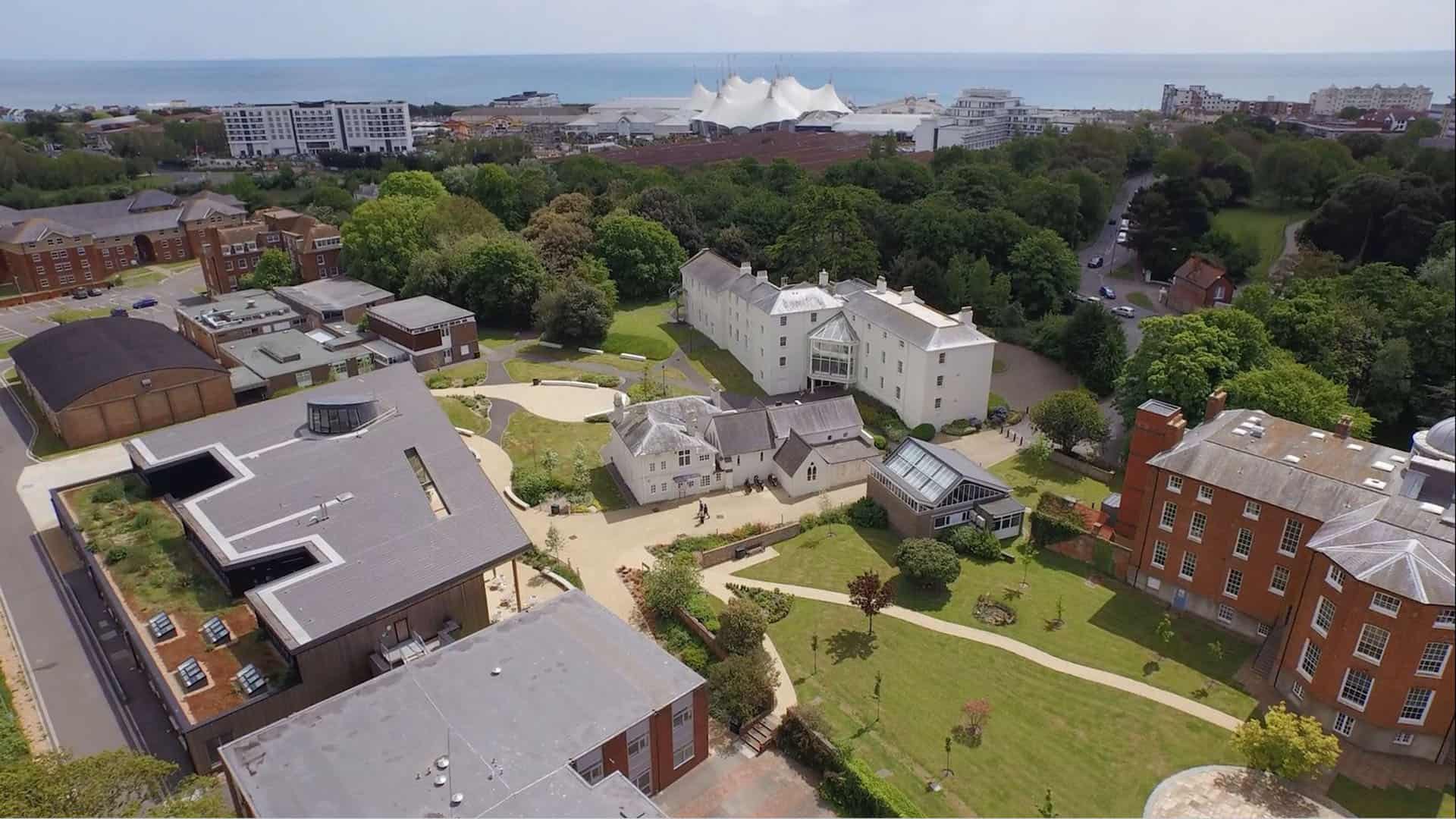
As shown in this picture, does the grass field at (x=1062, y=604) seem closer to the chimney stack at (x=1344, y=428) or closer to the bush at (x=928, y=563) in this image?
the bush at (x=928, y=563)

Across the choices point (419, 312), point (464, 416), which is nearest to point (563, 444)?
point (464, 416)

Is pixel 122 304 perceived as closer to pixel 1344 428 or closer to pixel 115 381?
pixel 115 381

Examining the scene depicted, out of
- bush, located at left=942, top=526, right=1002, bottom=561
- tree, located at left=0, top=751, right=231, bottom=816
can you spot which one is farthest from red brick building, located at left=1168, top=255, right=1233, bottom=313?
tree, located at left=0, top=751, right=231, bottom=816

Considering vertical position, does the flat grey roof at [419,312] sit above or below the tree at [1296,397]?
below

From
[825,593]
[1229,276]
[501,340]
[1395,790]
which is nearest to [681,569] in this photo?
[825,593]

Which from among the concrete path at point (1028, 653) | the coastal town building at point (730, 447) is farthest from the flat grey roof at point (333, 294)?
the concrete path at point (1028, 653)

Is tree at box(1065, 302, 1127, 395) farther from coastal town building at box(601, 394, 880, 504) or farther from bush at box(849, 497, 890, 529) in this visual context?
bush at box(849, 497, 890, 529)
